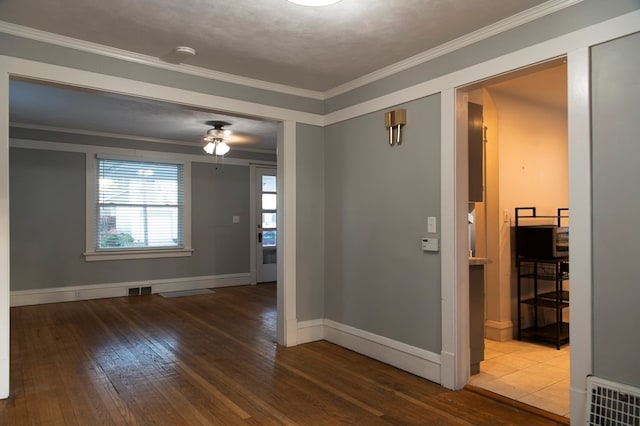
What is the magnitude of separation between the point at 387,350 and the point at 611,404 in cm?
164

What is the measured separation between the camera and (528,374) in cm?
330

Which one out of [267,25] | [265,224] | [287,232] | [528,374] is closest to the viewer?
[267,25]

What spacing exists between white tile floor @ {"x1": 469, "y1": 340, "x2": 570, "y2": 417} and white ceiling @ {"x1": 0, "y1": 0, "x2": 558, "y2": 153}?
8.09 feet

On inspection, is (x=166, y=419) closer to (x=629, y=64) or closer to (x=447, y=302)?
(x=447, y=302)

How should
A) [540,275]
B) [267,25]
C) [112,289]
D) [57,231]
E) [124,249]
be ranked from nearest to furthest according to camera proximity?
[267,25], [540,275], [57,231], [112,289], [124,249]

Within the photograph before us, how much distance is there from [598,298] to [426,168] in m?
1.41

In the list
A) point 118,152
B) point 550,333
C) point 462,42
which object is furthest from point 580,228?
point 118,152

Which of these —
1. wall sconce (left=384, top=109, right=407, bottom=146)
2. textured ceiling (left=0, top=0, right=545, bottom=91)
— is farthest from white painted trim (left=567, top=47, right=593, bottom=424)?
wall sconce (left=384, top=109, right=407, bottom=146)

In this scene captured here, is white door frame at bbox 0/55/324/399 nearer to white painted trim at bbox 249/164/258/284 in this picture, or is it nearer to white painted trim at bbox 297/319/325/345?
white painted trim at bbox 297/319/325/345

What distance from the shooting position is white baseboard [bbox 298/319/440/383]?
126 inches

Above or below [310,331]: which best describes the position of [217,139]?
above

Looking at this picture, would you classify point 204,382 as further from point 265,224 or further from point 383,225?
point 265,224

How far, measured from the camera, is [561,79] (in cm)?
390

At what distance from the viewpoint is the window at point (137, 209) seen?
20.9 ft
